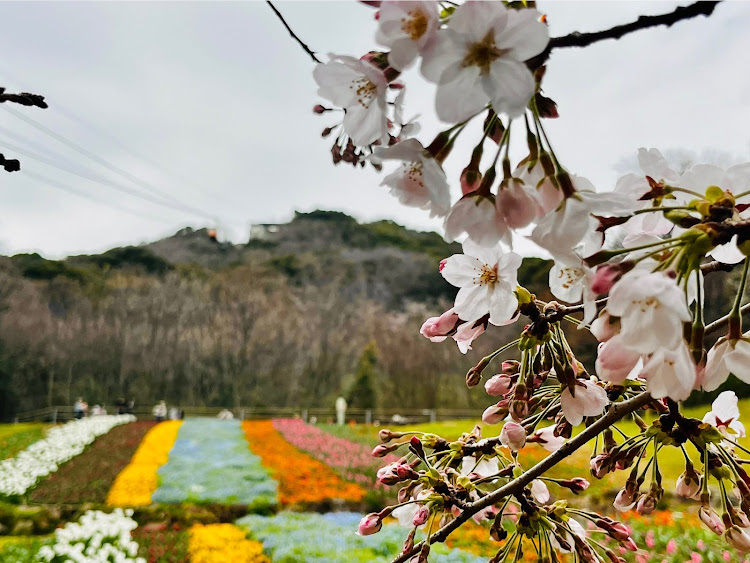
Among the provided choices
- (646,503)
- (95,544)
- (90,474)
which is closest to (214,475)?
(90,474)

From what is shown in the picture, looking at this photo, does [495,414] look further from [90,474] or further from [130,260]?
[130,260]

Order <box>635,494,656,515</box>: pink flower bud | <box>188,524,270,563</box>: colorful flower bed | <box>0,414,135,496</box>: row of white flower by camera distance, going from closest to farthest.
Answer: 1. <box>635,494,656,515</box>: pink flower bud
2. <box>188,524,270,563</box>: colorful flower bed
3. <box>0,414,135,496</box>: row of white flower

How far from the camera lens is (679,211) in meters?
0.51

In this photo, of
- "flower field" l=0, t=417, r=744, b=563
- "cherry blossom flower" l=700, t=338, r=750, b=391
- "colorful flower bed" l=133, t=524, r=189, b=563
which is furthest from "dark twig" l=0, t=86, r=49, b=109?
"colorful flower bed" l=133, t=524, r=189, b=563

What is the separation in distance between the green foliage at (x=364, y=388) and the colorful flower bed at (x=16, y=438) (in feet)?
23.1

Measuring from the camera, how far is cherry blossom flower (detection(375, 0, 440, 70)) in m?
0.38

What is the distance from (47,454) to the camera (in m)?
8.09

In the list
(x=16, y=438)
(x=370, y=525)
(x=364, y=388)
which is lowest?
(x=16, y=438)

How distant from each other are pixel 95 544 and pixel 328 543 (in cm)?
189

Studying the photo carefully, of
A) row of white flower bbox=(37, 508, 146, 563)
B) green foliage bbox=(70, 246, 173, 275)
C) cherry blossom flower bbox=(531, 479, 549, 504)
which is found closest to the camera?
cherry blossom flower bbox=(531, 479, 549, 504)

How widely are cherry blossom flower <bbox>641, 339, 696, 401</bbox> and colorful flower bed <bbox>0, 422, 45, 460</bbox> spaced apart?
9.54m

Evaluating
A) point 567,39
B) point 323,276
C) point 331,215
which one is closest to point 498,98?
point 567,39

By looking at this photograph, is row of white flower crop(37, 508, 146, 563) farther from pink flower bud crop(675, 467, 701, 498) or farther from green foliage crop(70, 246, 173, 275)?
green foliage crop(70, 246, 173, 275)

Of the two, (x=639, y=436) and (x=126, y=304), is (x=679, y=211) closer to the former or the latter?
(x=639, y=436)
